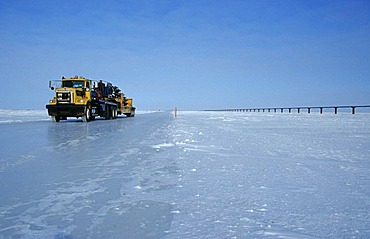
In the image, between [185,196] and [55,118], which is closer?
[185,196]

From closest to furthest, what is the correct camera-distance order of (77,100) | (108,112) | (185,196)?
(185,196), (77,100), (108,112)

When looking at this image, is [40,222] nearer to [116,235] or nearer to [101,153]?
[116,235]

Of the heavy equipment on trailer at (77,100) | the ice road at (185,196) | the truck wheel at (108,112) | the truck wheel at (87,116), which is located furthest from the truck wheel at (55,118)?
the ice road at (185,196)

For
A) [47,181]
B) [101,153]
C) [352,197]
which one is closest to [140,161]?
[101,153]

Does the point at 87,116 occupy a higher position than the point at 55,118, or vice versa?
the point at 87,116

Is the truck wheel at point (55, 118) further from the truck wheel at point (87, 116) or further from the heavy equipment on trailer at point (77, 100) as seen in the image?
the truck wheel at point (87, 116)

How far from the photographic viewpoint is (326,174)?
430cm

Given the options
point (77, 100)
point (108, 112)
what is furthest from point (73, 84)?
point (108, 112)

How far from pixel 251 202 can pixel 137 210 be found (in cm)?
119

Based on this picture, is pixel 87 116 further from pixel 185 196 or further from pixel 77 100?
pixel 185 196

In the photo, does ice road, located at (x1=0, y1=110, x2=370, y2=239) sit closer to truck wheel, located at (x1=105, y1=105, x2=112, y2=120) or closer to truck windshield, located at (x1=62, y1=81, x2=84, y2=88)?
truck windshield, located at (x1=62, y1=81, x2=84, y2=88)

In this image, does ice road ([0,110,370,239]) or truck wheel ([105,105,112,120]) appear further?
truck wheel ([105,105,112,120])

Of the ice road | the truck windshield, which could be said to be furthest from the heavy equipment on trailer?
the ice road

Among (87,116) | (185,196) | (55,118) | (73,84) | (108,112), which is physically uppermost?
(73,84)
